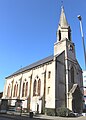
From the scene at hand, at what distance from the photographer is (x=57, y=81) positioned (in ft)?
108

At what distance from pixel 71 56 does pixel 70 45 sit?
10.1 feet

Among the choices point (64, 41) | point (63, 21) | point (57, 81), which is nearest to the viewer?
point (57, 81)

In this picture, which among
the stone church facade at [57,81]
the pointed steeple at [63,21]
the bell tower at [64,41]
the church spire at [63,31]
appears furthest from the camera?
the pointed steeple at [63,21]

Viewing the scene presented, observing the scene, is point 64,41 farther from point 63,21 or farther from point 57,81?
point 57,81

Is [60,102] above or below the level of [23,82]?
below

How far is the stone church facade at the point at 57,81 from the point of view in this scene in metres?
32.6

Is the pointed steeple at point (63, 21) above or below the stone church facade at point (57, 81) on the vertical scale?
above

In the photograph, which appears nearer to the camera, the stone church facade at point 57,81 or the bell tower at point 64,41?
the stone church facade at point 57,81

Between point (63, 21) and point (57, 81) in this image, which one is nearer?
point (57, 81)

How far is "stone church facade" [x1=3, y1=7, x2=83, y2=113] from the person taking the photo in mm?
32562

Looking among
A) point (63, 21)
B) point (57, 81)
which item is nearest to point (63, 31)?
point (63, 21)

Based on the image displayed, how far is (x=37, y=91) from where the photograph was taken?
1438 inches

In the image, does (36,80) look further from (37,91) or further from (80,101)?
(80,101)

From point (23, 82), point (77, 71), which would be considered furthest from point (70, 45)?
point (23, 82)
